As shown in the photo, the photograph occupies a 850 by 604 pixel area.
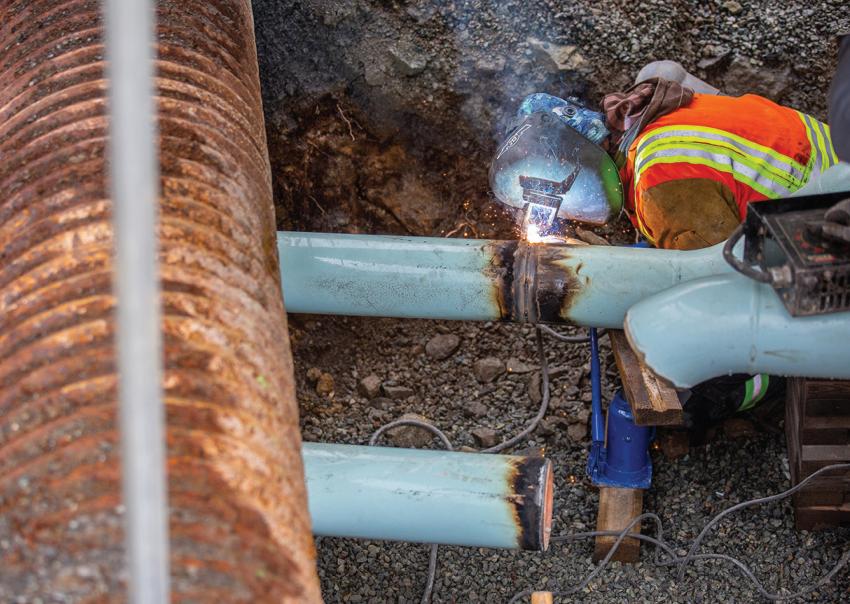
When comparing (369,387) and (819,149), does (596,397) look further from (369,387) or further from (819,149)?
(819,149)

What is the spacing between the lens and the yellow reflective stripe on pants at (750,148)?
3.42m

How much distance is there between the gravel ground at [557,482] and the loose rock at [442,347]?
0.03m

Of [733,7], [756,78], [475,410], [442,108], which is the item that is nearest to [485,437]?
[475,410]

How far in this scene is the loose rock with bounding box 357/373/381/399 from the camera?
163 inches

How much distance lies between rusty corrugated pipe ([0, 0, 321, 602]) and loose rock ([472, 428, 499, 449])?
77.3 inches

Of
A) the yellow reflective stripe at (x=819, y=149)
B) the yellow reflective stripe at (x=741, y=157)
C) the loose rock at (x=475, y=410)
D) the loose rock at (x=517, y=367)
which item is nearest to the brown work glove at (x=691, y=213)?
the yellow reflective stripe at (x=741, y=157)

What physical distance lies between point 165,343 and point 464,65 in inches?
128

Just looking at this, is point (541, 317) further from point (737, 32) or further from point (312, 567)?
point (737, 32)

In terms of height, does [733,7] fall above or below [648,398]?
above

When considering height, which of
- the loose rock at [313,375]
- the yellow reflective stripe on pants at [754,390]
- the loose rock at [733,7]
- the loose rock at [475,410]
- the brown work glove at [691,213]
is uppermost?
the loose rock at [733,7]

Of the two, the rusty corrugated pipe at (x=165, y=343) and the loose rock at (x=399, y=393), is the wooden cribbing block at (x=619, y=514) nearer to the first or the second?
the loose rock at (x=399, y=393)

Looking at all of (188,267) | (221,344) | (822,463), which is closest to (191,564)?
(221,344)

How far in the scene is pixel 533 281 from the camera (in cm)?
276

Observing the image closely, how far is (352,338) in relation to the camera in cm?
435
